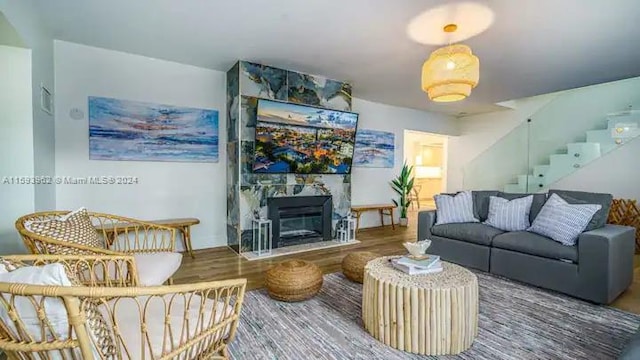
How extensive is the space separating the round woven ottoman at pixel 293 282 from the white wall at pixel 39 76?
2.23 meters

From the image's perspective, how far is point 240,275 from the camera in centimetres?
327

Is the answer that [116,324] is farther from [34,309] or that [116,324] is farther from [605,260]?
[605,260]

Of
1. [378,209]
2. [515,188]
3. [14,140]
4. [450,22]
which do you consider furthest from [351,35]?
[515,188]

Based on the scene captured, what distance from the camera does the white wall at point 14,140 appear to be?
2.44 metres

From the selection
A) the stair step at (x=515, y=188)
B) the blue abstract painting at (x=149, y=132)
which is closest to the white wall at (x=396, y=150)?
the stair step at (x=515, y=188)

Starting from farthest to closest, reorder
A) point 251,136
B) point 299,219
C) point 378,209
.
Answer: point 378,209 < point 299,219 < point 251,136

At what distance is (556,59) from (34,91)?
5.58 metres

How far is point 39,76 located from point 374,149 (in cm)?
503

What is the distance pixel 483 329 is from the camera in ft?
7.09

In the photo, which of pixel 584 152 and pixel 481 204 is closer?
pixel 481 204

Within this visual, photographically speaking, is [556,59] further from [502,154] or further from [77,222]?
[77,222]

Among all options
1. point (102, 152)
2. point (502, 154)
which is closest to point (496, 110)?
point (502, 154)

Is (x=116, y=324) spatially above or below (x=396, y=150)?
below

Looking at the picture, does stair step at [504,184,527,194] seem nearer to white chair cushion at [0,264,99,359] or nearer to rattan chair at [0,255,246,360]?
rattan chair at [0,255,246,360]
